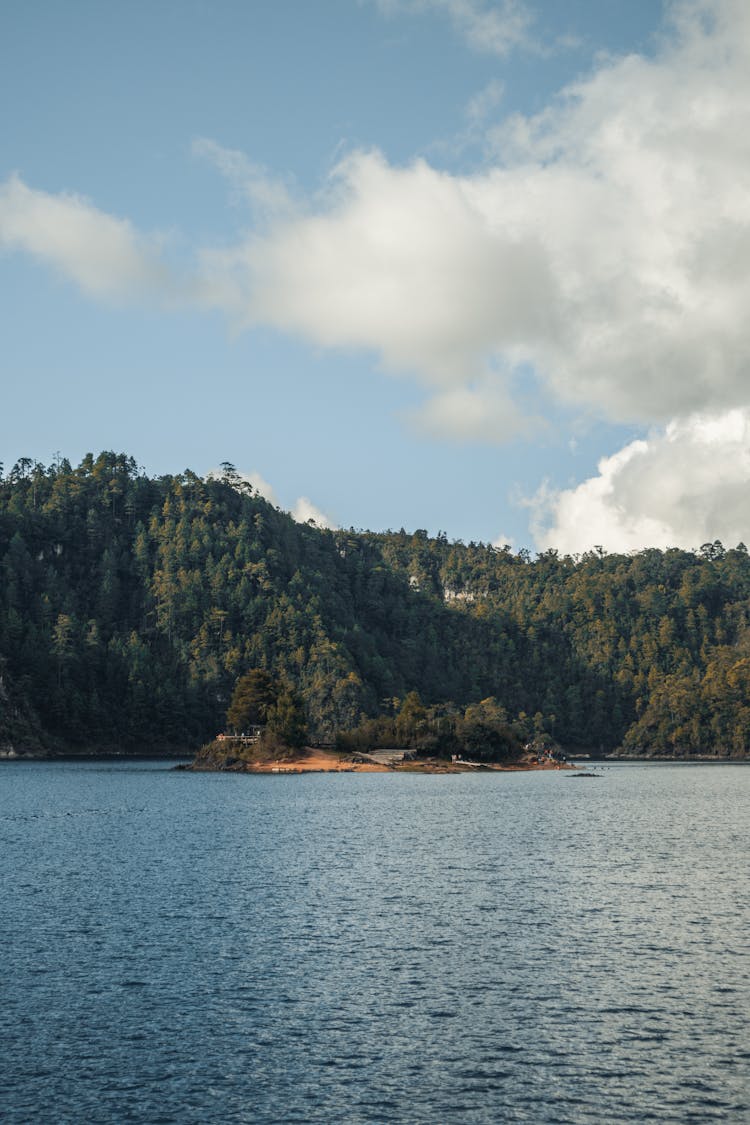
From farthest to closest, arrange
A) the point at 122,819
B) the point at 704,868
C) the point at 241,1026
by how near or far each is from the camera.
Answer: the point at 122,819, the point at 704,868, the point at 241,1026

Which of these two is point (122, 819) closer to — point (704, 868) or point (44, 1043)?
point (704, 868)

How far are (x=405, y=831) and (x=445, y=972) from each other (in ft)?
188

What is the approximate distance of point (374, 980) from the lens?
43.9 m

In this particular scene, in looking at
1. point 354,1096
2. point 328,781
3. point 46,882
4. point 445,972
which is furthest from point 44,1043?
point 328,781

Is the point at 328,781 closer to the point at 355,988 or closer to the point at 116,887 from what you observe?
the point at 116,887

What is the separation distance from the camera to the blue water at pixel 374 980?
1234 inches

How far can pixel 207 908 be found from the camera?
59562mm

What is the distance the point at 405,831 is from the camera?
334ft

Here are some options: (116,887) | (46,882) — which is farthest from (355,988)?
(46,882)

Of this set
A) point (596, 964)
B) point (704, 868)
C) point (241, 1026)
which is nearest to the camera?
point (241, 1026)

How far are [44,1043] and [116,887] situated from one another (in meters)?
32.0

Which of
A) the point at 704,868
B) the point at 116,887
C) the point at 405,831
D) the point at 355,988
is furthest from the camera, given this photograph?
the point at 405,831

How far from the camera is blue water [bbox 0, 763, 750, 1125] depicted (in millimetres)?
31344

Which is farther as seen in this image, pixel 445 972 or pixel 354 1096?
pixel 445 972
